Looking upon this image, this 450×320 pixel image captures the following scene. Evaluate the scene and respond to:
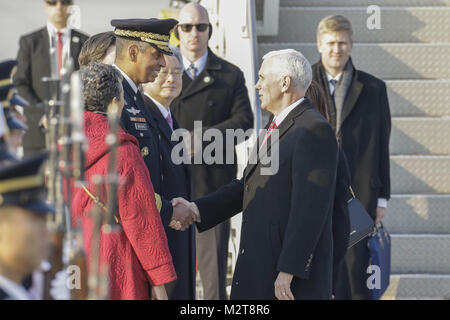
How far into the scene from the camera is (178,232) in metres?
5.45

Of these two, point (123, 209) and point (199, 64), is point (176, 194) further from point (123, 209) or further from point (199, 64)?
point (199, 64)

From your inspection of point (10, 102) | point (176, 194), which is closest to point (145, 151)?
point (176, 194)

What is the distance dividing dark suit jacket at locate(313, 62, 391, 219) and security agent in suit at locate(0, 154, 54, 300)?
16.5 feet

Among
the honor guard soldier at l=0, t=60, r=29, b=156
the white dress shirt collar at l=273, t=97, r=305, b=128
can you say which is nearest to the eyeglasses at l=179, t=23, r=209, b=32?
the white dress shirt collar at l=273, t=97, r=305, b=128

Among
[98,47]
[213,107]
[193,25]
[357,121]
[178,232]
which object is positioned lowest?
[178,232]

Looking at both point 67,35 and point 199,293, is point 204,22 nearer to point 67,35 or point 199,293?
point 67,35

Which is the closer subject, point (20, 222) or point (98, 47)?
point (20, 222)

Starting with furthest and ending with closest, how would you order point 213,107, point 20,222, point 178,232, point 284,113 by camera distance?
point 213,107 < point 178,232 < point 284,113 < point 20,222

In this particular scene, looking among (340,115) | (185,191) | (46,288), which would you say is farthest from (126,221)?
(340,115)

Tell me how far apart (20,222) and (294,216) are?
7.95ft

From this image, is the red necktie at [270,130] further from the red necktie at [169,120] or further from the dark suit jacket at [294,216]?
the red necktie at [169,120]

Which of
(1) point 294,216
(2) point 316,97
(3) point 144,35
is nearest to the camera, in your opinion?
(1) point 294,216
